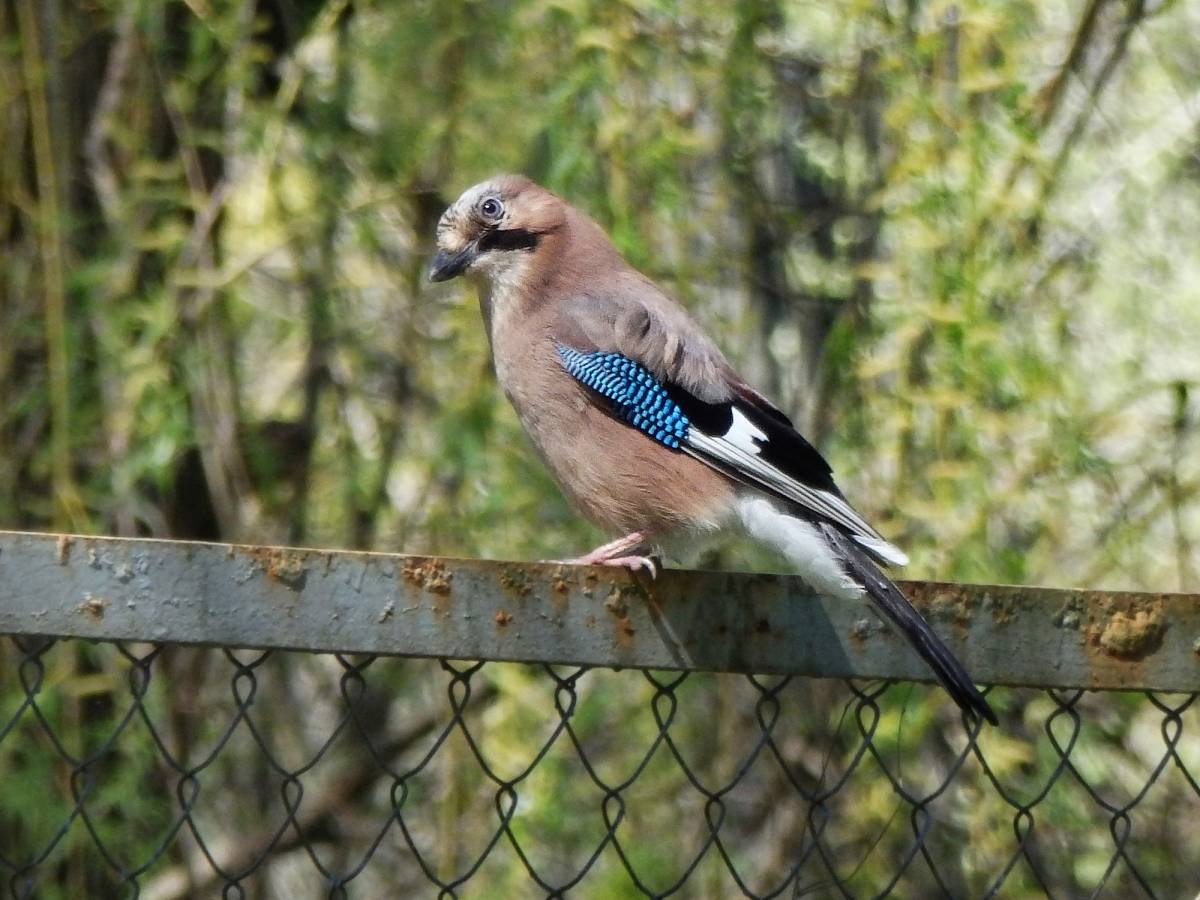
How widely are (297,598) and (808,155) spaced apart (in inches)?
111

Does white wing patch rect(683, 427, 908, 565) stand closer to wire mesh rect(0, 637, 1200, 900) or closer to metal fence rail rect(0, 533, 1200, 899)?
metal fence rail rect(0, 533, 1200, 899)

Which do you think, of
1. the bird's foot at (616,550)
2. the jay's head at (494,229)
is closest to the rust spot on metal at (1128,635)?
the bird's foot at (616,550)

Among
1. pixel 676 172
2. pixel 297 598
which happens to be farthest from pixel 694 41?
pixel 297 598

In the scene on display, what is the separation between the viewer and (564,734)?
15.9 ft

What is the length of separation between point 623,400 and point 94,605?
1440 mm

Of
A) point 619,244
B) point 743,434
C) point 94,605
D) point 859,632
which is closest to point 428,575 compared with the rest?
point 94,605

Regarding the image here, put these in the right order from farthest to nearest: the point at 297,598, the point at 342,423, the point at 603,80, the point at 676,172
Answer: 1. the point at 342,423
2. the point at 676,172
3. the point at 603,80
4. the point at 297,598

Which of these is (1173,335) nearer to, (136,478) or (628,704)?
(628,704)

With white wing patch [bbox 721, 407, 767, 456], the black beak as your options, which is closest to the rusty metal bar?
white wing patch [bbox 721, 407, 767, 456]

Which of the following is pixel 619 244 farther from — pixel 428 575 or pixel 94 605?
pixel 94 605

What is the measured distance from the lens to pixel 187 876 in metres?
5.15

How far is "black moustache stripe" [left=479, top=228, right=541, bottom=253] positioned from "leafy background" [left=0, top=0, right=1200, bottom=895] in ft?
0.88

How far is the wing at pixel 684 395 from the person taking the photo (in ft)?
10.7

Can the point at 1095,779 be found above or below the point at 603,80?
below
